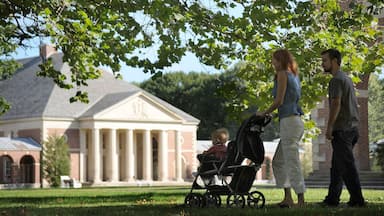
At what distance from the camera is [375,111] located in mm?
65875

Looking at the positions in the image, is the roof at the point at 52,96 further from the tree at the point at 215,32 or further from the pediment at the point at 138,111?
the tree at the point at 215,32

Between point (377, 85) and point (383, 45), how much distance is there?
59.5 m

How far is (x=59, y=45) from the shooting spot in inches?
534

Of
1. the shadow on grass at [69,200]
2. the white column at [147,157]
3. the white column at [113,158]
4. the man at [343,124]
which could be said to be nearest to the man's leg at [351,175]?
the man at [343,124]

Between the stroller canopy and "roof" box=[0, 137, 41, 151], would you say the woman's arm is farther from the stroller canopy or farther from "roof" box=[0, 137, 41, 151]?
"roof" box=[0, 137, 41, 151]

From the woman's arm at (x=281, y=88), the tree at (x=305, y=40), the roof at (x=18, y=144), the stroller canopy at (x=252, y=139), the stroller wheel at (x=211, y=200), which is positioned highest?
the roof at (x=18, y=144)

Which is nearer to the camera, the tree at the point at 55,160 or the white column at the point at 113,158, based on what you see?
the tree at the point at 55,160

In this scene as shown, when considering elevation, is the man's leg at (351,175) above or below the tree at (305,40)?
below

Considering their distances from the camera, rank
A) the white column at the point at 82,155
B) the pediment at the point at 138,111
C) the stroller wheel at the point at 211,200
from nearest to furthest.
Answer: the stroller wheel at the point at 211,200 → the white column at the point at 82,155 → the pediment at the point at 138,111

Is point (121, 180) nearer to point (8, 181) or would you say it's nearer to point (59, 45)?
point (8, 181)

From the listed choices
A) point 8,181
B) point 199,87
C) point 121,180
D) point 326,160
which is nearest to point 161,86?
point 199,87

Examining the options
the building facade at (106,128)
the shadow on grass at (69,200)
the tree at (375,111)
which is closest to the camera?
the shadow on grass at (69,200)

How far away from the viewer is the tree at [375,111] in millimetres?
63531

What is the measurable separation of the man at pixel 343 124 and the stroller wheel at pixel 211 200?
1646 mm
